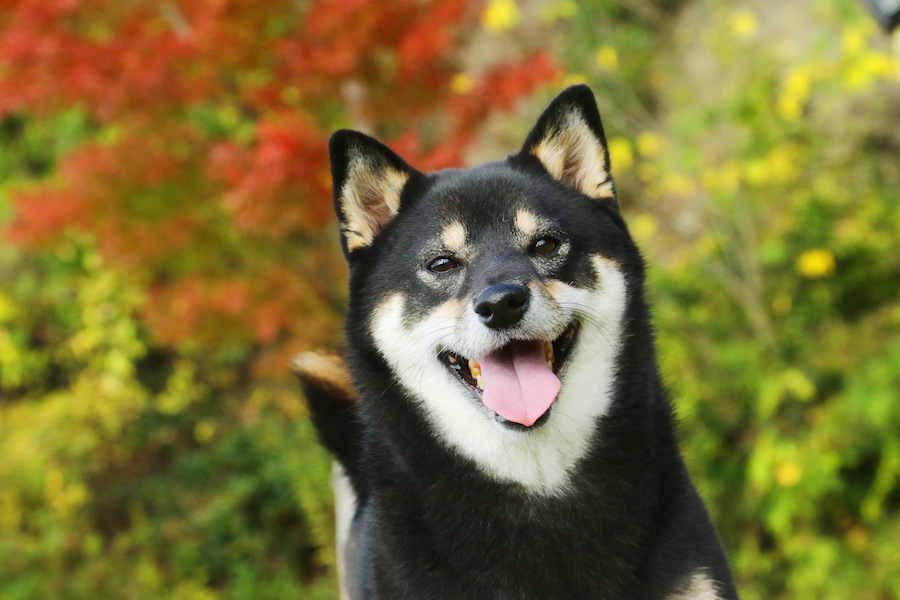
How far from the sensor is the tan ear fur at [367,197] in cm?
254

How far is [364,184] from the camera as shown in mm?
2574

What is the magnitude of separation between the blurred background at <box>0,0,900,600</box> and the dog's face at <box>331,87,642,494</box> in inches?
92.6

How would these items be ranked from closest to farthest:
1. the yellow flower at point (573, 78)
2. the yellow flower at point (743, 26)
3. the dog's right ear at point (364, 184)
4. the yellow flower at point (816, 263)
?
the dog's right ear at point (364, 184) → the yellow flower at point (816, 263) → the yellow flower at point (743, 26) → the yellow flower at point (573, 78)

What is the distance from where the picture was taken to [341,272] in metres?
6.33

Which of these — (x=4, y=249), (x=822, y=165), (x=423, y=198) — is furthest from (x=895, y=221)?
(x=4, y=249)

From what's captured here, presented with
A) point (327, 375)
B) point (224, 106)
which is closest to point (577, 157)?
point (327, 375)

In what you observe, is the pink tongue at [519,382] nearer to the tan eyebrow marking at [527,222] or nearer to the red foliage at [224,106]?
the tan eyebrow marking at [527,222]

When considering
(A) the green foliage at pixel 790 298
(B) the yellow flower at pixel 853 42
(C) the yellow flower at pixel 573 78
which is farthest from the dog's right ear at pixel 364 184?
(B) the yellow flower at pixel 853 42

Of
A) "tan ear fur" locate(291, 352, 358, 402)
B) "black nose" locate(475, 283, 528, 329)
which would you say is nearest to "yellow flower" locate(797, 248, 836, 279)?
"tan ear fur" locate(291, 352, 358, 402)

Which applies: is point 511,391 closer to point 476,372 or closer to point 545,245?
point 476,372

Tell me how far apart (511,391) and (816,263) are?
11.8ft

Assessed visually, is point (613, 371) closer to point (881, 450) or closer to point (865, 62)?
point (881, 450)

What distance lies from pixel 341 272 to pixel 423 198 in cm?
381

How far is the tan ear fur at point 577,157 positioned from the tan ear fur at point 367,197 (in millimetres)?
422
